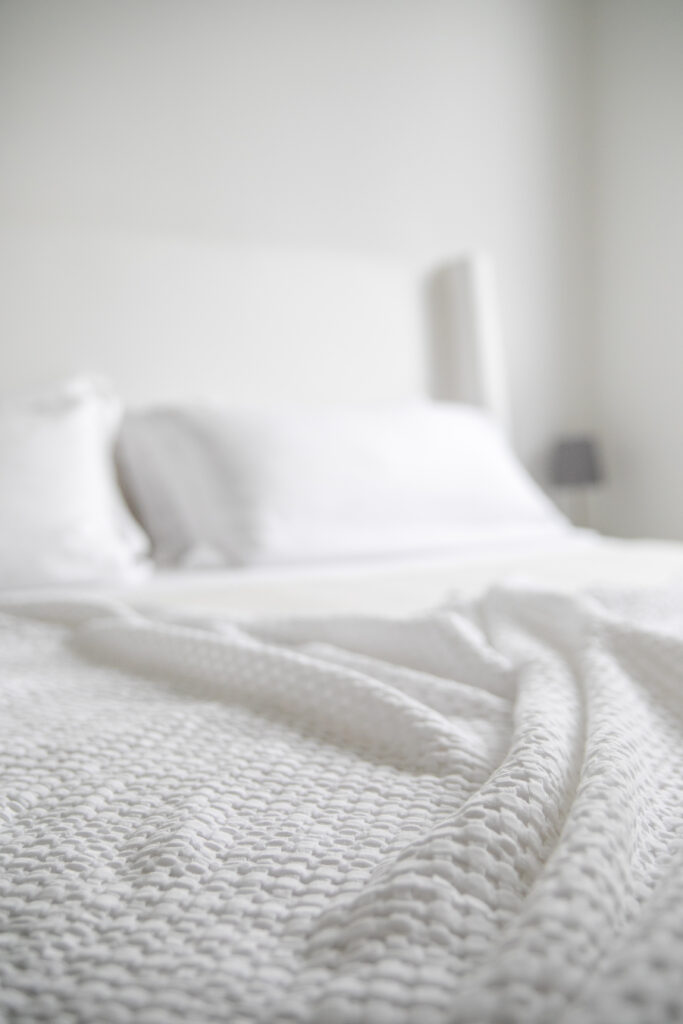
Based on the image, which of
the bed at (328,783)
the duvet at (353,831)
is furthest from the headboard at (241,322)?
the duvet at (353,831)

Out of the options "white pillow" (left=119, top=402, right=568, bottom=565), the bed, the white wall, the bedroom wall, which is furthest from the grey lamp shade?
the bed

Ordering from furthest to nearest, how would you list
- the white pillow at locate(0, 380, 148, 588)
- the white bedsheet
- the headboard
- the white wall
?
the white wall, the headboard, the white pillow at locate(0, 380, 148, 588), the white bedsheet

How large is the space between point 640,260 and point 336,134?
1.20 meters

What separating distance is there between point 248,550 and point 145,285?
2.84 ft

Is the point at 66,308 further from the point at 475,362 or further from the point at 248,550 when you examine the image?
the point at 475,362

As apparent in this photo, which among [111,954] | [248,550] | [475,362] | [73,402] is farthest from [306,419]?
[111,954]

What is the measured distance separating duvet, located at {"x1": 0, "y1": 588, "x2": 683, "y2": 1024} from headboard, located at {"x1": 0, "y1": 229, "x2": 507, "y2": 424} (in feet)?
4.63

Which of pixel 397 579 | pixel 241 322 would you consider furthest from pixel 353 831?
pixel 241 322

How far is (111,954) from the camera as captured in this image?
341 millimetres

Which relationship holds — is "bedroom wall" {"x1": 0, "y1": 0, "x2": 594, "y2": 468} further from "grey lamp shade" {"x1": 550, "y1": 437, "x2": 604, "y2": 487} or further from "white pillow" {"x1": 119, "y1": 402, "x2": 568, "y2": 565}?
"white pillow" {"x1": 119, "y1": 402, "x2": 568, "y2": 565}

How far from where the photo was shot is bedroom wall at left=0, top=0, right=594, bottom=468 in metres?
2.10

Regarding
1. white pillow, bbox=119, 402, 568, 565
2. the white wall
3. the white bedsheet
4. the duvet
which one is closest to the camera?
the duvet

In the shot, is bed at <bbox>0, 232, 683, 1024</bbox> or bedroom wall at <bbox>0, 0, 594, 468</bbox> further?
bedroom wall at <bbox>0, 0, 594, 468</bbox>

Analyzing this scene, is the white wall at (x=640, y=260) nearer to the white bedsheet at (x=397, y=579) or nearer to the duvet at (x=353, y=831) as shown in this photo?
the white bedsheet at (x=397, y=579)
